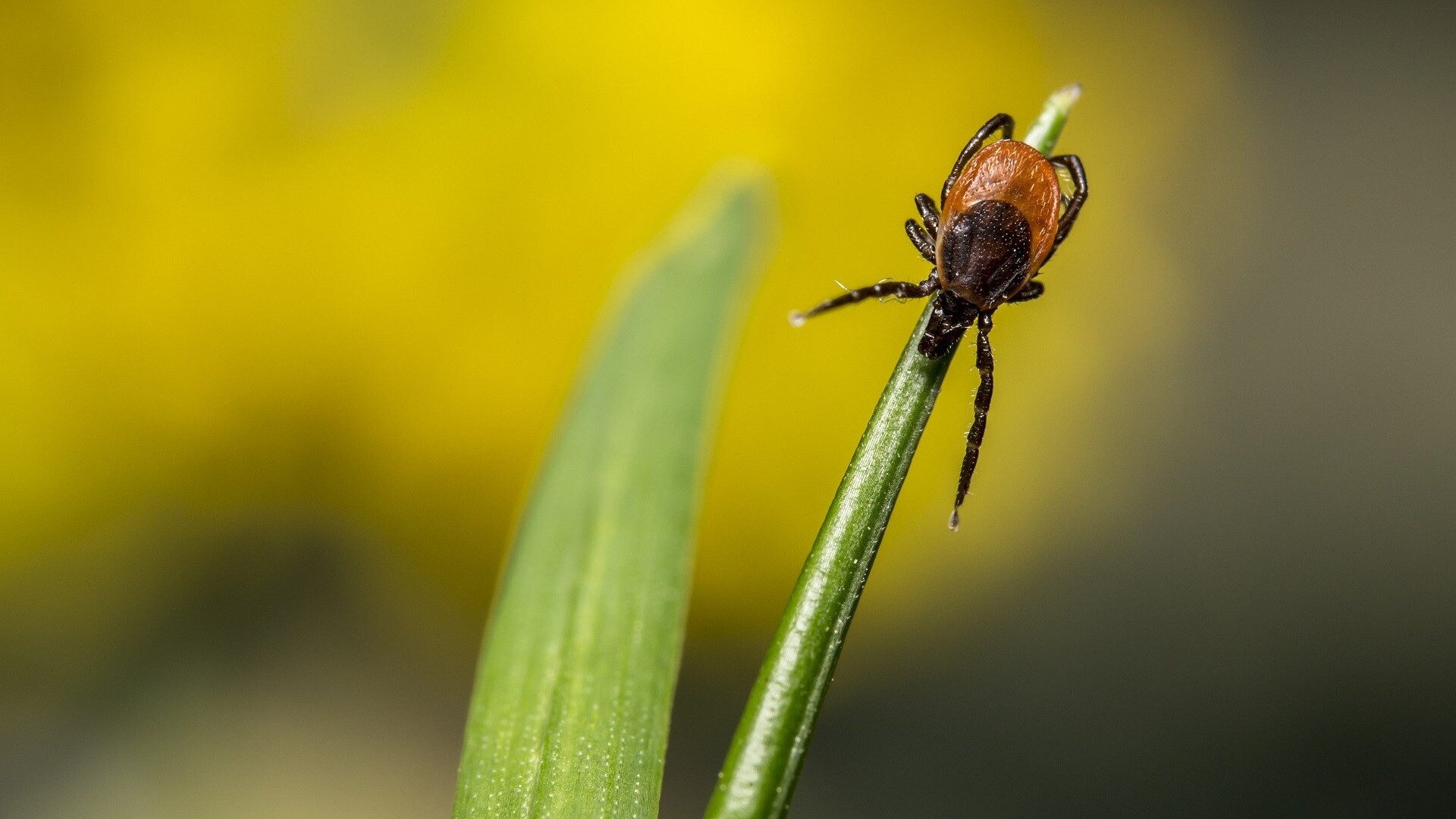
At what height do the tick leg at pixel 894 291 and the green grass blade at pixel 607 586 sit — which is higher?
the tick leg at pixel 894 291

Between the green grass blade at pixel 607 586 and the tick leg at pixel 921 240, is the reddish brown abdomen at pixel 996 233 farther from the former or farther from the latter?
the green grass blade at pixel 607 586

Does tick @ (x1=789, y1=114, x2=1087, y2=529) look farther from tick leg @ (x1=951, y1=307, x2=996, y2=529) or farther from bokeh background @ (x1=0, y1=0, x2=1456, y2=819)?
bokeh background @ (x1=0, y1=0, x2=1456, y2=819)

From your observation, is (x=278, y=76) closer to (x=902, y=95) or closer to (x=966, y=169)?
(x=902, y=95)

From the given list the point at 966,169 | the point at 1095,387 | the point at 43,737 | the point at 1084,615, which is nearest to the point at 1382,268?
the point at 1095,387

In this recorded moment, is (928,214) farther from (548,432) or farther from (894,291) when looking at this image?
(548,432)

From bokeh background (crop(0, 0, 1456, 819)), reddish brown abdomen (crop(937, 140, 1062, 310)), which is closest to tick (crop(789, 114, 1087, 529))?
reddish brown abdomen (crop(937, 140, 1062, 310))

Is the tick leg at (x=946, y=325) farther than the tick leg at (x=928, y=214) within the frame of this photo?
No

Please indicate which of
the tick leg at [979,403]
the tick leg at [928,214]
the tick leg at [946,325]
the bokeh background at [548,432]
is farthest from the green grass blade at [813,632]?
the bokeh background at [548,432]
